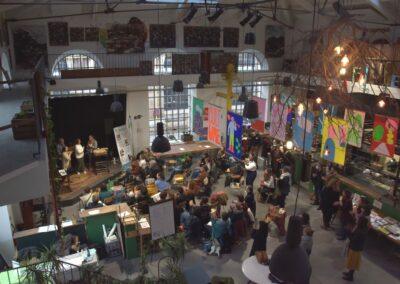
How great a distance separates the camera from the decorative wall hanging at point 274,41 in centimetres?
1627

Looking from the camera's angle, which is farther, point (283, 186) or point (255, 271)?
point (283, 186)

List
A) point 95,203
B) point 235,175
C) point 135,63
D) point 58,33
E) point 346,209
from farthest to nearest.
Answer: point 135,63, point 58,33, point 235,175, point 95,203, point 346,209

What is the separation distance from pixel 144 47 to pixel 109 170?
4.74m

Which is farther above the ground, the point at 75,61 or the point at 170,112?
the point at 75,61

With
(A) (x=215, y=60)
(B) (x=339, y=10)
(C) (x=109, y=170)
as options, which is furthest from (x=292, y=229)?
(A) (x=215, y=60)

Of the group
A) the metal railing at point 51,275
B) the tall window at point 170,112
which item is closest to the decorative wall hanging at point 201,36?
the tall window at point 170,112

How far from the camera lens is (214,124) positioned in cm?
1342

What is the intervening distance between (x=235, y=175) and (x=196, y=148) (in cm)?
320

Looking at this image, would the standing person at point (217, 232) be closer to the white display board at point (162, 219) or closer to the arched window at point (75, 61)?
the white display board at point (162, 219)

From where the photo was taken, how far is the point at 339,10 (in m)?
3.37

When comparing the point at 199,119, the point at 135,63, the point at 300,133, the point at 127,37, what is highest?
the point at 127,37

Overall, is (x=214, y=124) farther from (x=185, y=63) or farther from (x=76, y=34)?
(x=76, y=34)

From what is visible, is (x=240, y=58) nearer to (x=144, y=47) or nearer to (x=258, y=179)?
(x=144, y=47)

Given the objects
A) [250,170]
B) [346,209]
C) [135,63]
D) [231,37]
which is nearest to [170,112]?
[135,63]
